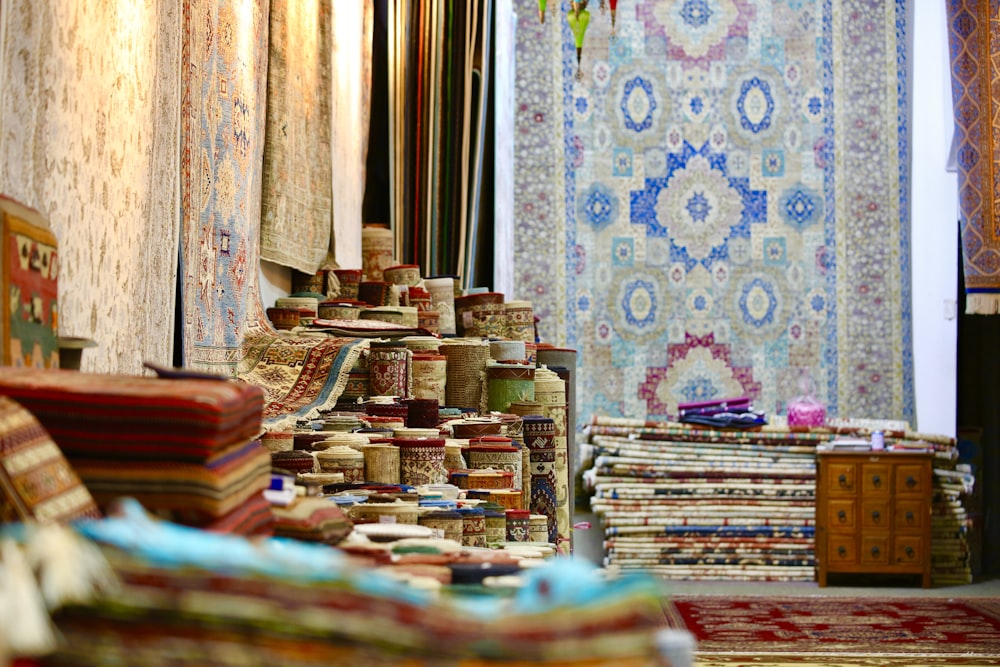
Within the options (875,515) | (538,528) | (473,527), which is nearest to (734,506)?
(875,515)

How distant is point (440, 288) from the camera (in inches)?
265

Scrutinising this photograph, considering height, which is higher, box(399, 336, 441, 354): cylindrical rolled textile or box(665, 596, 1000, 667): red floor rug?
box(399, 336, 441, 354): cylindrical rolled textile

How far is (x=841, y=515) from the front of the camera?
8.28 m

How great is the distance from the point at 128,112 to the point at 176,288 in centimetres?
82

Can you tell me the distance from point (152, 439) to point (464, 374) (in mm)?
4020

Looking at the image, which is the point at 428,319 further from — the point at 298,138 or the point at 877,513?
the point at 877,513

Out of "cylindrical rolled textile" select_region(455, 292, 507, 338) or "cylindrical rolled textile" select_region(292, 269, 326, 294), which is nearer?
"cylindrical rolled textile" select_region(292, 269, 326, 294)

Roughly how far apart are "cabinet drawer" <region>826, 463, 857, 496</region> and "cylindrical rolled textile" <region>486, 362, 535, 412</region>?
11.7 feet

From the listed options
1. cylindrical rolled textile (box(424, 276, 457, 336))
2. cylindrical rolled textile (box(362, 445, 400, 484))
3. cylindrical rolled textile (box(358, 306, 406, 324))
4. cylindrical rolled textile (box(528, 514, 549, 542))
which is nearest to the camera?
cylindrical rolled textile (box(362, 445, 400, 484))

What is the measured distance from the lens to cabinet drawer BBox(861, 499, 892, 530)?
8.23 m

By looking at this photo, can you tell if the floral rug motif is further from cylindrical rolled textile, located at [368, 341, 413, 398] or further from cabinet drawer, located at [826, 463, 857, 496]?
cylindrical rolled textile, located at [368, 341, 413, 398]

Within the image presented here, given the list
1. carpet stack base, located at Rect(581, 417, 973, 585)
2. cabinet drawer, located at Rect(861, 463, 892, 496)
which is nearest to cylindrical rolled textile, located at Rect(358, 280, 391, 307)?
carpet stack base, located at Rect(581, 417, 973, 585)

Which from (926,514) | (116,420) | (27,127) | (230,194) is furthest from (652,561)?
(116,420)

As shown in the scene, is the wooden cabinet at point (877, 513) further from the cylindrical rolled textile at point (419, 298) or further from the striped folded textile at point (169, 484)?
the striped folded textile at point (169, 484)
